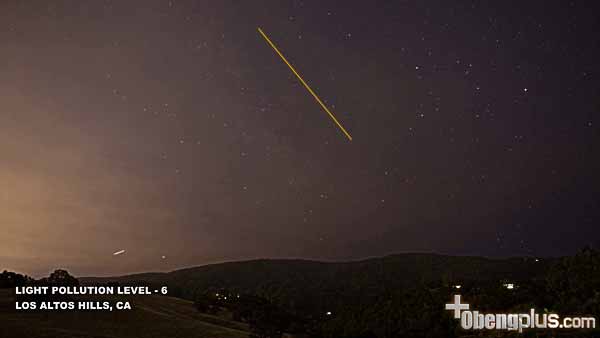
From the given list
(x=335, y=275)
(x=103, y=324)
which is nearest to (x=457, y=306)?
(x=103, y=324)

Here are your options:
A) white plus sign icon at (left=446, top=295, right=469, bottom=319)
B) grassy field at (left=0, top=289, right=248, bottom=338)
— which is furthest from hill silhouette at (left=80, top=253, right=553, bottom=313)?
grassy field at (left=0, top=289, right=248, bottom=338)

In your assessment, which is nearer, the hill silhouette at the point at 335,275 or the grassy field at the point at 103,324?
the grassy field at the point at 103,324

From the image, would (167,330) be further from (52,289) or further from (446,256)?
(446,256)

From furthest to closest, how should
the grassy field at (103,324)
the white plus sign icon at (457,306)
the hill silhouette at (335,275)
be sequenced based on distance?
the hill silhouette at (335,275) < the white plus sign icon at (457,306) < the grassy field at (103,324)

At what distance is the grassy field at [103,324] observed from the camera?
117 feet

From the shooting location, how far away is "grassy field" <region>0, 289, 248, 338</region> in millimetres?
35531

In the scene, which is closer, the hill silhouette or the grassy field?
the grassy field

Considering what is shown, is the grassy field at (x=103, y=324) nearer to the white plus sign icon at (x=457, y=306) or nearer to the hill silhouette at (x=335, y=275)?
the white plus sign icon at (x=457, y=306)

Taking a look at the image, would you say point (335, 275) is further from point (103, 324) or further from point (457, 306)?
point (103, 324)

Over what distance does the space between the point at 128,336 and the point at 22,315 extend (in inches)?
309

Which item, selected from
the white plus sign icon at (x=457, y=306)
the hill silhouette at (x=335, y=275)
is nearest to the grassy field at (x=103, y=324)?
the white plus sign icon at (x=457, y=306)

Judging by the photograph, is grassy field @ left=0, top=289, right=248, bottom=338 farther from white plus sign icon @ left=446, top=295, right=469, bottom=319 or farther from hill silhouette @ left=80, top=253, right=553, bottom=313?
hill silhouette @ left=80, top=253, right=553, bottom=313

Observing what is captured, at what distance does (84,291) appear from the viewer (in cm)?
5316

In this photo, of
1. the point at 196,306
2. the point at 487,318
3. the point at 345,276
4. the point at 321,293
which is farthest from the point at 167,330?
the point at 345,276
